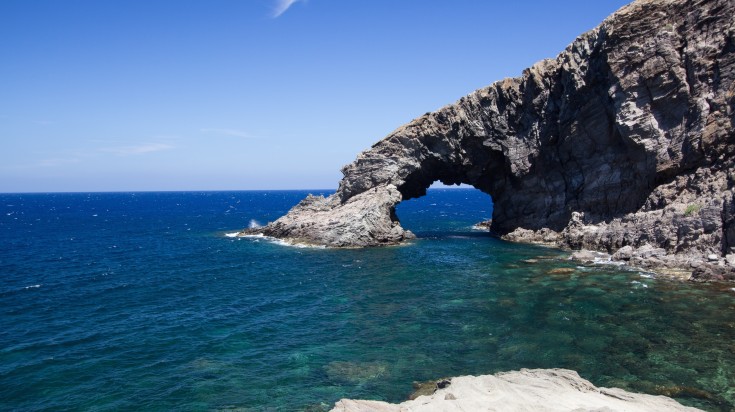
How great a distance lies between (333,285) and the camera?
4084cm

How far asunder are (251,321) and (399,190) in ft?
Answer: 148

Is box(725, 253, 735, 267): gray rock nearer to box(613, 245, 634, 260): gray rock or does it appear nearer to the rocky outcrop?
box(613, 245, 634, 260): gray rock

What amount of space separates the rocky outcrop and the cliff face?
29464mm

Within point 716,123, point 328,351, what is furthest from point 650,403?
point 716,123

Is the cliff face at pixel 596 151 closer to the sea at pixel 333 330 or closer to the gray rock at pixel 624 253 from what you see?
the gray rock at pixel 624 253

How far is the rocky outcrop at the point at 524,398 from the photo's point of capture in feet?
52.0

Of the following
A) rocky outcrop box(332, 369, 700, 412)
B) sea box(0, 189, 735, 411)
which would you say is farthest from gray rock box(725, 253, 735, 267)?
rocky outcrop box(332, 369, 700, 412)

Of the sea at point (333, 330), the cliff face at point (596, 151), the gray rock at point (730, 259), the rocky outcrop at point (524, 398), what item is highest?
the cliff face at point (596, 151)

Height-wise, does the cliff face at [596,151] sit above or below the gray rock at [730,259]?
above

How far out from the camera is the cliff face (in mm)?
43062

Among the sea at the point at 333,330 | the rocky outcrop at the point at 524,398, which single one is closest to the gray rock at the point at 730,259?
the sea at the point at 333,330

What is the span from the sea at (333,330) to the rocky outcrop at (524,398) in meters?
2.76

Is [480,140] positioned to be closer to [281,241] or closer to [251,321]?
[281,241]

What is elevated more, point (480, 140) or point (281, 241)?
point (480, 140)
